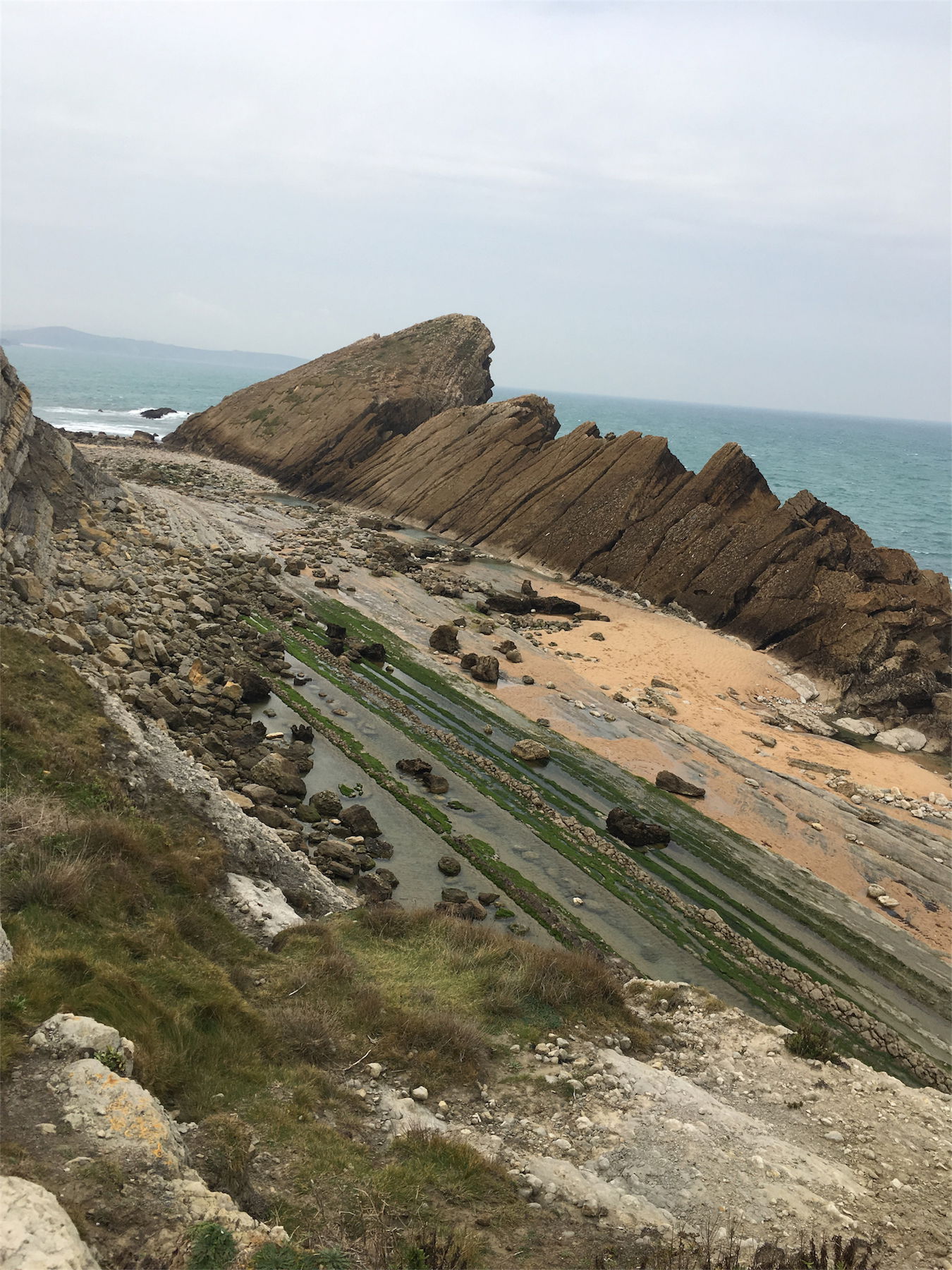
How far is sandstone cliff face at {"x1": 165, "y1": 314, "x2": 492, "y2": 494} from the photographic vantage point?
7494 cm

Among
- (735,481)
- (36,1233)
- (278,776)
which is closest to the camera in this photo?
(36,1233)

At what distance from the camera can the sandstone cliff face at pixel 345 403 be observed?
246 ft

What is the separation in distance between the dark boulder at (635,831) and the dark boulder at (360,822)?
702 cm

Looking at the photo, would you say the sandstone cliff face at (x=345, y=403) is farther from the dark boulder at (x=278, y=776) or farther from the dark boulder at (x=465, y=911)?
the dark boulder at (x=465, y=911)

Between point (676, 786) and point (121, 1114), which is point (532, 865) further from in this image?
point (121, 1114)

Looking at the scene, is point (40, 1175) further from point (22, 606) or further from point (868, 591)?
point (868, 591)

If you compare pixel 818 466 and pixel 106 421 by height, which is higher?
pixel 818 466

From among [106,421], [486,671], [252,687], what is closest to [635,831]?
[486,671]

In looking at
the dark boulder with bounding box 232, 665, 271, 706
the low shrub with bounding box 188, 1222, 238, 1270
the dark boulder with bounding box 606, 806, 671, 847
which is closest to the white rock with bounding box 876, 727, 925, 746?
the dark boulder with bounding box 606, 806, 671, 847

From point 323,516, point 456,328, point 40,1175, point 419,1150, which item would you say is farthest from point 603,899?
point 456,328

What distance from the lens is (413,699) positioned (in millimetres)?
29375

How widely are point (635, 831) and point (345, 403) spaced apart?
6597 centimetres

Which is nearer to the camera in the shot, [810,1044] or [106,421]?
[810,1044]

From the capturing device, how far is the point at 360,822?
2059 centimetres
